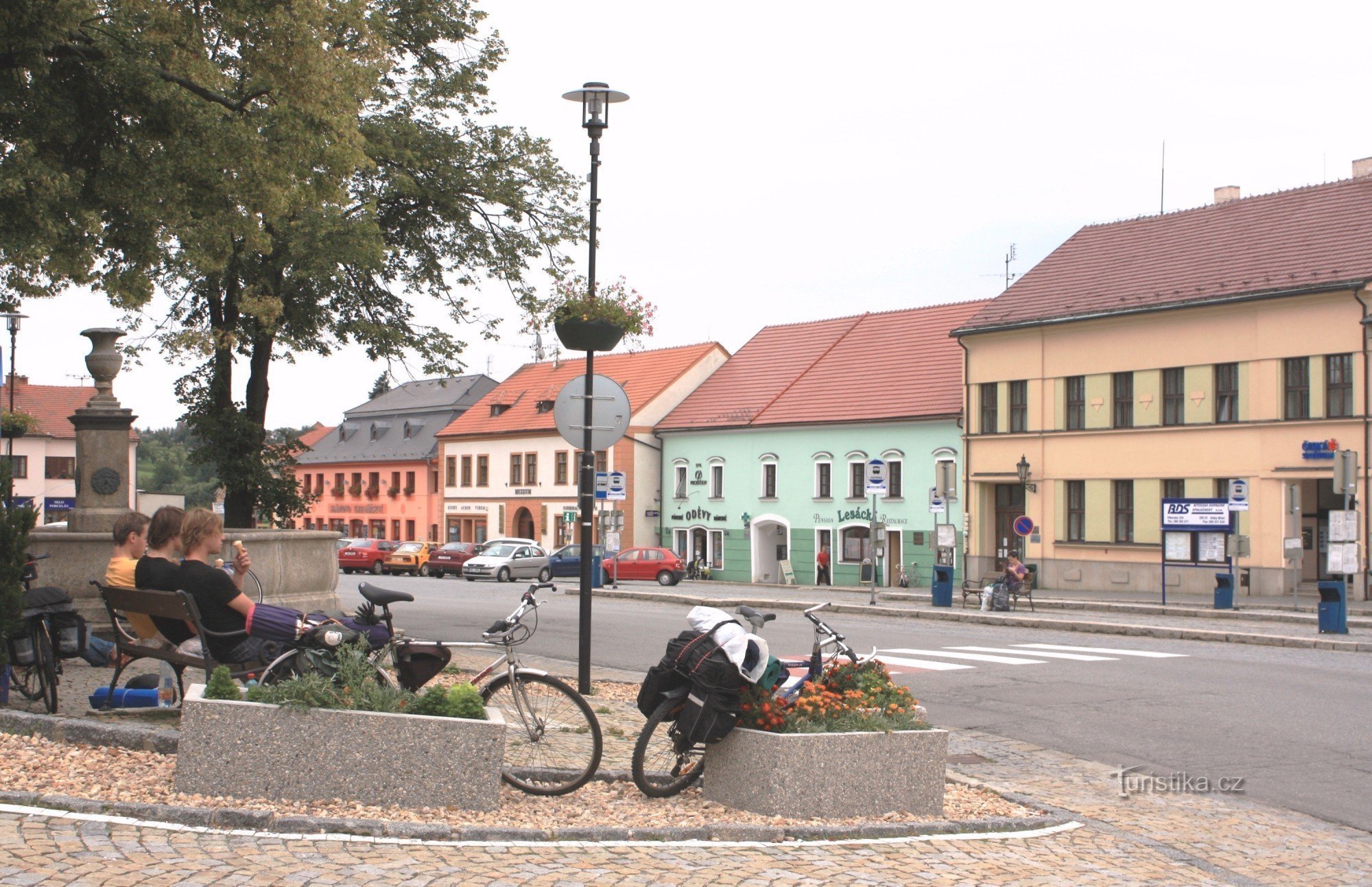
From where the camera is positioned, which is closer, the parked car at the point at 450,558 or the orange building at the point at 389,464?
the parked car at the point at 450,558

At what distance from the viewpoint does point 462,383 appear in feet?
263

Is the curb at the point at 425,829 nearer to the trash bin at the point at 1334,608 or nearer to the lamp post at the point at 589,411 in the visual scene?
the lamp post at the point at 589,411

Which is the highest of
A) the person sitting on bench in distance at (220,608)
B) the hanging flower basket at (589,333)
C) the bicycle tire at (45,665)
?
the hanging flower basket at (589,333)

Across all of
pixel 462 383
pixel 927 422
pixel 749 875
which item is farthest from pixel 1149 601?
pixel 462 383

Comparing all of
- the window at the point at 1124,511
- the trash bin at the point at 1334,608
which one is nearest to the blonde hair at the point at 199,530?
the trash bin at the point at 1334,608

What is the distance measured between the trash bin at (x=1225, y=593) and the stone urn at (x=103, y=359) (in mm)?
22408

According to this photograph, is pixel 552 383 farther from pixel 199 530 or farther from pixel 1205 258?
pixel 199 530

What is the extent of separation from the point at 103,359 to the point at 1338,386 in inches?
A: 1173

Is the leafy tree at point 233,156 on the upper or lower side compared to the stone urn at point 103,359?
upper

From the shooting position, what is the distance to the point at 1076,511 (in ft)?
138

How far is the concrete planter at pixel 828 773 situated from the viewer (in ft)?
23.6

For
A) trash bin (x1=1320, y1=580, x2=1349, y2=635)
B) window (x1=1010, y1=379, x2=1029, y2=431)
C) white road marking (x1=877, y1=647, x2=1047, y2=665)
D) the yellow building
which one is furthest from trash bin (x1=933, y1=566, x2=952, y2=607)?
white road marking (x1=877, y1=647, x2=1047, y2=665)

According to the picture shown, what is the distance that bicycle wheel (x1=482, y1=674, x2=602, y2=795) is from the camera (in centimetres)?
759

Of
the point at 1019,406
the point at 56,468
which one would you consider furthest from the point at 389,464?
the point at 1019,406
